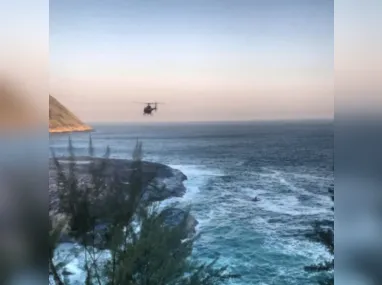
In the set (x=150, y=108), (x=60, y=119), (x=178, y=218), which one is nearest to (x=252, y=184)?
(x=178, y=218)

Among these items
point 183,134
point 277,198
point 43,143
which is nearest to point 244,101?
point 183,134

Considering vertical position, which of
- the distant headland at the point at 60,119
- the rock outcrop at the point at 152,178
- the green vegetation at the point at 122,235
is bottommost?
the green vegetation at the point at 122,235

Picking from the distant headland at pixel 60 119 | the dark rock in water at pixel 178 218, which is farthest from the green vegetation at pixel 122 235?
the distant headland at pixel 60 119

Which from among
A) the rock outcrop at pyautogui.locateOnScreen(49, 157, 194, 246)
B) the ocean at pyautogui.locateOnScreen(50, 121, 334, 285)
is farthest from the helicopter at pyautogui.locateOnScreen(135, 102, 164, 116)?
the rock outcrop at pyautogui.locateOnScreen(49, 157, 194, 246)

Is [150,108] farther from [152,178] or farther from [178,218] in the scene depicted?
[178,218]

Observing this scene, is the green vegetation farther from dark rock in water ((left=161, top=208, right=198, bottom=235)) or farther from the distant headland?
the distant headland

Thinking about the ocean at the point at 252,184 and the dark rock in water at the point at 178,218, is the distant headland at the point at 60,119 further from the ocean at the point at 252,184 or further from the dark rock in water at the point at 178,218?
the dark rock in water at the point at 178,218
